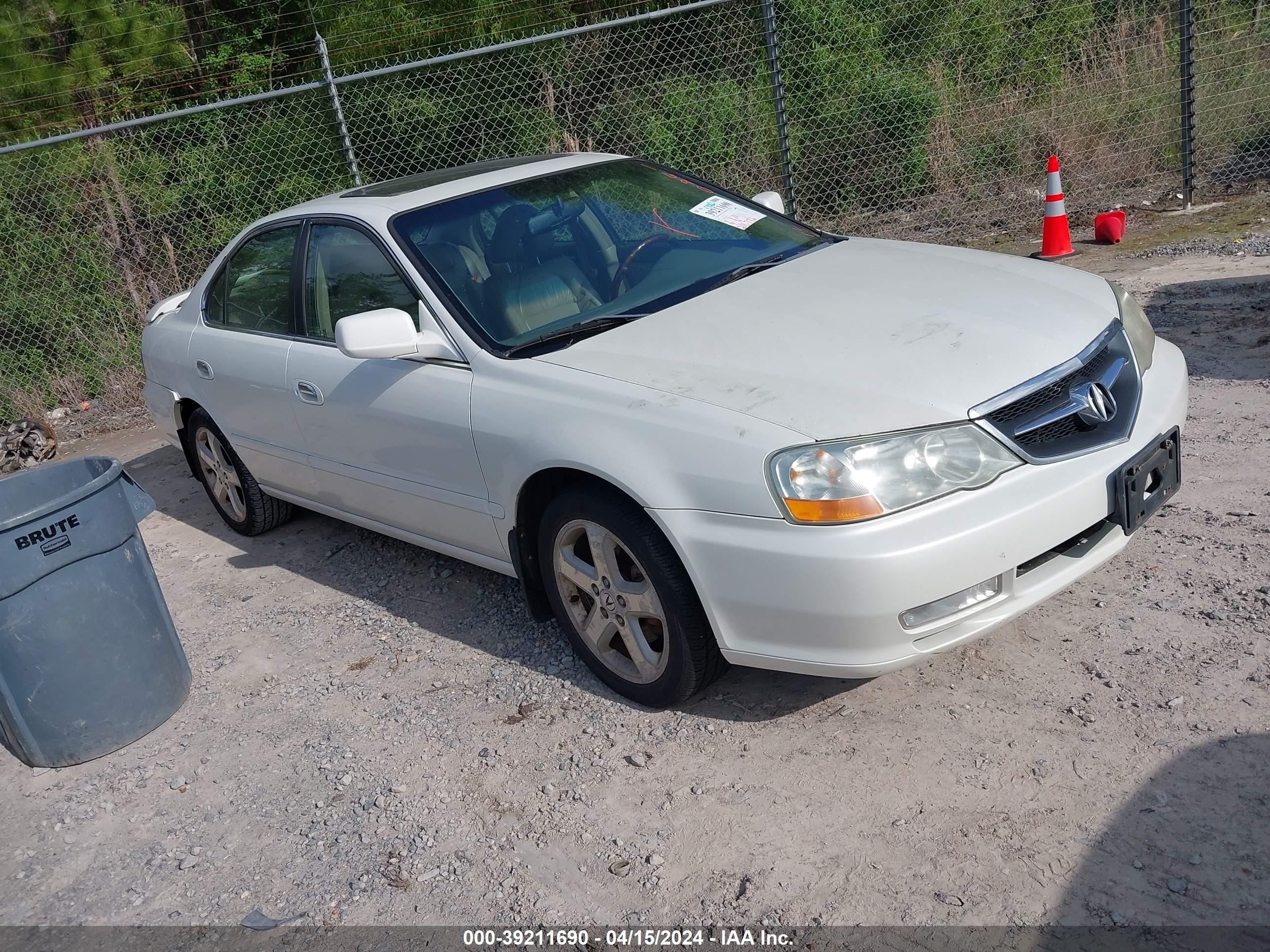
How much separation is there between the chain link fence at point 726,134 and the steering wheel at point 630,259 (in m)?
5.40

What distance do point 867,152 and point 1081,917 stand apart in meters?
Answer: 8.82

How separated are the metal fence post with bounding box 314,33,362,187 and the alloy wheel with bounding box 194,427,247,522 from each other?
353 centimetres

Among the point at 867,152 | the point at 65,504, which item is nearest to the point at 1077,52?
the point at 867,152

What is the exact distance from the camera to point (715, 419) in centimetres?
314

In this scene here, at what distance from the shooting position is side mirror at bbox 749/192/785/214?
492 cm

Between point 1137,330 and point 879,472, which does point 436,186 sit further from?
point 1137,330

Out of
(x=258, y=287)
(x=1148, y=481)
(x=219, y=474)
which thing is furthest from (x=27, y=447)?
(x=1148, y=481)

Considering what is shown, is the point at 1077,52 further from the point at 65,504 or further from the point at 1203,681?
the point at 65,504

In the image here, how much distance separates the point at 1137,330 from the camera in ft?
12.3

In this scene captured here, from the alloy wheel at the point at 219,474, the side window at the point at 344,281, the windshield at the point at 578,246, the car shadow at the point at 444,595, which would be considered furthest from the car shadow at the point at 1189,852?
the alloy wheel at the point at 219,474

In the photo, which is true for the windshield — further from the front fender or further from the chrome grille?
the chrome grille

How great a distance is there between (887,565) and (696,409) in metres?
0.70

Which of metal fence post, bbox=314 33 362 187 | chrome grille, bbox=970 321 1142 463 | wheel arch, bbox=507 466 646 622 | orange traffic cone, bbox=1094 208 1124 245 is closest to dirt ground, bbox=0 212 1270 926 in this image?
wheel arch, bbox=507 466 646 622

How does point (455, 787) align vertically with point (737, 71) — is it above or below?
below
